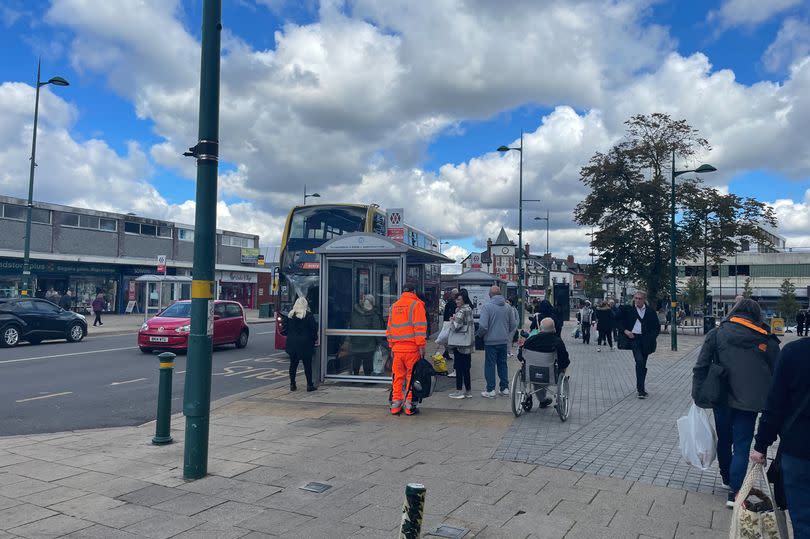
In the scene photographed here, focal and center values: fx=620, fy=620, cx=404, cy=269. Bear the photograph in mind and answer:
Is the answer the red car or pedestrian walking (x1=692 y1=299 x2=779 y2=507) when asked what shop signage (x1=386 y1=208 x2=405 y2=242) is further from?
pedestrian walking (x1=692 y1=299 x2=779 y2=507)

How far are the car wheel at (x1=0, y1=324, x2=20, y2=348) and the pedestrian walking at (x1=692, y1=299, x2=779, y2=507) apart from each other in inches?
767

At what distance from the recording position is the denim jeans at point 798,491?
10.7 ft

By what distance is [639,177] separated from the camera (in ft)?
105

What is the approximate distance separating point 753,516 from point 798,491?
27 centimetres

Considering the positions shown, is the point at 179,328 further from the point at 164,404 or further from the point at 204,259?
the point at 204,259

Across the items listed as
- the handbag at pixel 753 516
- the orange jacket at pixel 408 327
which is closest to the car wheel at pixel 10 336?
the orange jacket at pixel 408 327

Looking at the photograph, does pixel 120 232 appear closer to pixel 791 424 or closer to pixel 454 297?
pixel 454 297

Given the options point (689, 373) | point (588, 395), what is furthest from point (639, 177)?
point (588, 395)

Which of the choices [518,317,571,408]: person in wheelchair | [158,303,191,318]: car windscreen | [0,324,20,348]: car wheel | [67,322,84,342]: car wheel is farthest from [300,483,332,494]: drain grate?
[67,322,84,342]: car wheel

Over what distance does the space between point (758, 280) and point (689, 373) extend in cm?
7811

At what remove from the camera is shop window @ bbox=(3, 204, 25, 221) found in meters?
35.2

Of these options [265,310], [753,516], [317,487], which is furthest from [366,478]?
[265,310]

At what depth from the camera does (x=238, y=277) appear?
5212cm

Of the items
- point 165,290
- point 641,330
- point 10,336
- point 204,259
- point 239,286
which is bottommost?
point 10,336
